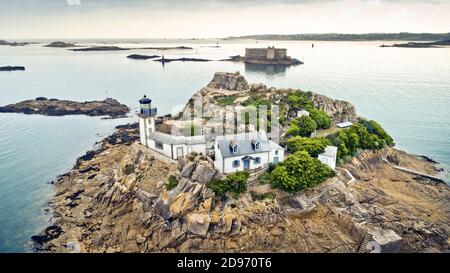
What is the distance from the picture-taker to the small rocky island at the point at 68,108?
69.6m

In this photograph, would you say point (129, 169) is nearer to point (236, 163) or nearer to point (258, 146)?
point (236, 163)

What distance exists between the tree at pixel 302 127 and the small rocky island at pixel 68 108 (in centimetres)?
4064

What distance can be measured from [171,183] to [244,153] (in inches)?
279

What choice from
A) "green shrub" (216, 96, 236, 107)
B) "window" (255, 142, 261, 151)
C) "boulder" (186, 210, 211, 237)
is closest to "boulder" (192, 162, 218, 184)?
"boulder" (186, 210, 211, 237)

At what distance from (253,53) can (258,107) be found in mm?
103218

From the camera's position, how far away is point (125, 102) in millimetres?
77625

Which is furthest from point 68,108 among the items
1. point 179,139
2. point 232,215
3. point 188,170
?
point 232,215

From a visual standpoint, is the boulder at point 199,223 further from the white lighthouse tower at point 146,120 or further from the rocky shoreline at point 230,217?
the white lighthouse tower at point 146,120

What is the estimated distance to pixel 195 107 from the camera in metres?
50.6

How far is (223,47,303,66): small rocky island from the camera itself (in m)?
133

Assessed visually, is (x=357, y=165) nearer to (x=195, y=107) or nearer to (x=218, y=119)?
(x=218, y=119)

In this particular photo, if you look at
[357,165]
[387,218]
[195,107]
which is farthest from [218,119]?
[387,218]

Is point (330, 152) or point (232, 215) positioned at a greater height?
point (330, 152)

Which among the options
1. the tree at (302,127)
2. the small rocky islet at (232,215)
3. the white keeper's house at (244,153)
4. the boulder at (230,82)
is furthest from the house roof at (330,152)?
the boulder at (230,82)
